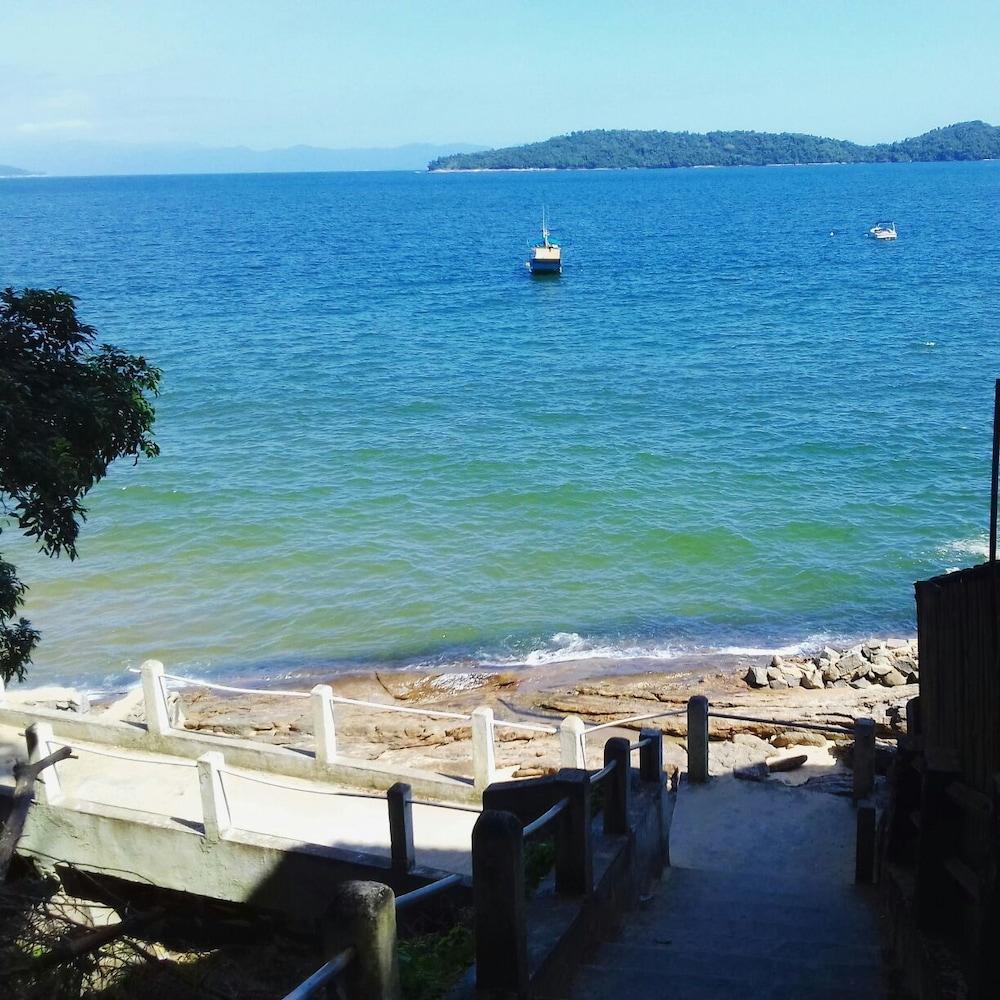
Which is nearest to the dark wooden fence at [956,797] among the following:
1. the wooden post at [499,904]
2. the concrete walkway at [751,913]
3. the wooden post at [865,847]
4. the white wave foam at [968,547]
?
the concrete walkway at [751,913]

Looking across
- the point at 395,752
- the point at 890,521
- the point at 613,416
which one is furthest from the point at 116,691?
the point at 613,416

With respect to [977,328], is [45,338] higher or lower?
higher

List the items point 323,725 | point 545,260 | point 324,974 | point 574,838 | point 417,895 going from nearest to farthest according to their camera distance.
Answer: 1. point 324,974
2. point 417,895
3. point 574,838
4. point 323,725
5. point 545,260

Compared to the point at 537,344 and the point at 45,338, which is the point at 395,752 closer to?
the point at 45,338

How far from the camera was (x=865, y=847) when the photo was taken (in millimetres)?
9156

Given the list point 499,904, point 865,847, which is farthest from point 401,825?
point 499,904

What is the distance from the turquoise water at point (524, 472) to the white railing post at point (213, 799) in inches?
373

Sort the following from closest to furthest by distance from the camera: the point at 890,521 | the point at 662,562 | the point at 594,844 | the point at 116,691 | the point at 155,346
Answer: the point at 594,844 → the point at 116,691 → the point at 662,562 → the point at 890,521 → the point at 155,346

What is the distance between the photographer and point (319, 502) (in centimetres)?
2717

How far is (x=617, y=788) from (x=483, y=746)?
366cm

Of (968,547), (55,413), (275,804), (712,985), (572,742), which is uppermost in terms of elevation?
(55,413)

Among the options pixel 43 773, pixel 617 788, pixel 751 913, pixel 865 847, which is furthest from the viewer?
Result: pixel 43 773

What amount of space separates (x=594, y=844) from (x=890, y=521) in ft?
65.0

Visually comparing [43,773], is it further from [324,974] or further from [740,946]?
[324,974]
